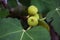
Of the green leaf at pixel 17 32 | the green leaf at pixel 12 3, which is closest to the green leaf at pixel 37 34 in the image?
the green leaf at pixel 17 32

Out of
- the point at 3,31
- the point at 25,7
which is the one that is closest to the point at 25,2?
the point at 25,7

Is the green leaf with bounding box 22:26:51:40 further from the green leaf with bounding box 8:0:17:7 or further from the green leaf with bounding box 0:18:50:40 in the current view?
the green leaf with bounding box 8:0:17:7

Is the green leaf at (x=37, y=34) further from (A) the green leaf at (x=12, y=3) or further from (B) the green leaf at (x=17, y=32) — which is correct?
(A) the green leaf at (x=12, y=3)

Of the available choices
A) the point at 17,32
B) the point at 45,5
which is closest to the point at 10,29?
the point at 17,32

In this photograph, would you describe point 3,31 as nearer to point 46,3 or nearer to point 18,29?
point 18,29

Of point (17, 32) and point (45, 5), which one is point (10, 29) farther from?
point (45, 5)

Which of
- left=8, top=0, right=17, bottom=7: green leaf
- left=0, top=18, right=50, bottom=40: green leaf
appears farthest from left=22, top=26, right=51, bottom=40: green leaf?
left=8, top=0, right=17, bottom=7: green leaf
